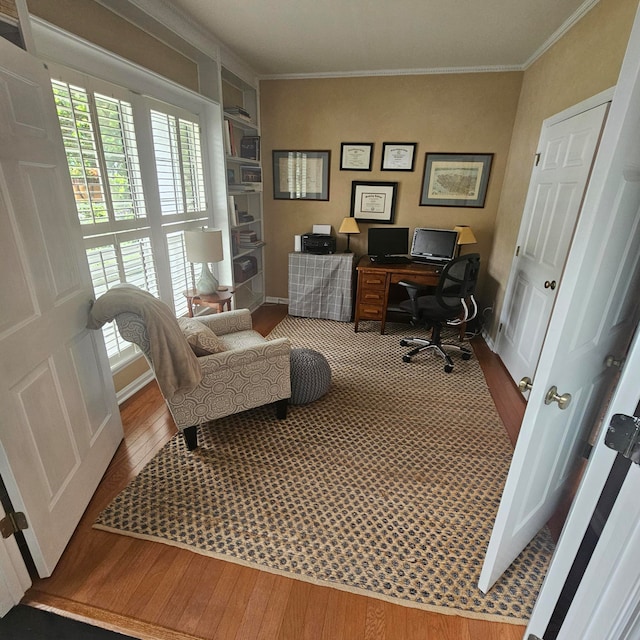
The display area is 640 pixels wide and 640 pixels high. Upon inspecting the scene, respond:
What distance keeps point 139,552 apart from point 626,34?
3.35 metres

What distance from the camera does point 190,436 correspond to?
194 centimetres

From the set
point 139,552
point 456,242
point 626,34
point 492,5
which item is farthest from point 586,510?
point 456,242

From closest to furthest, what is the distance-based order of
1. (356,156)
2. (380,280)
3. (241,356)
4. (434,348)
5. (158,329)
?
(158,329) < (241,356) < (434,348) < (380,280) < (356,156)

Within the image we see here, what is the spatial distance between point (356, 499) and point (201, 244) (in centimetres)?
210

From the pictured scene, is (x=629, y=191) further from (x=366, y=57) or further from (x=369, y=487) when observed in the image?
(x=366, y=57)

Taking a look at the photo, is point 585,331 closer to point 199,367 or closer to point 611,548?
point 611,548

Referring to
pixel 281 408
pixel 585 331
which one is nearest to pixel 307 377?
pixel 281 408

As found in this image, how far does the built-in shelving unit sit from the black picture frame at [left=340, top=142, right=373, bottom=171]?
38.6 inches

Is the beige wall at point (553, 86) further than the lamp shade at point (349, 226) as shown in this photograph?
No

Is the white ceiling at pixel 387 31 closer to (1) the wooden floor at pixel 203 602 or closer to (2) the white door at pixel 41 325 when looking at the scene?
(2) the white door at pixel 41 325

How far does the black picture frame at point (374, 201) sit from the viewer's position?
385cm

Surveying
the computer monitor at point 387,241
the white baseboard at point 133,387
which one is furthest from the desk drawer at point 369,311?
the white baseboard at point 133,387

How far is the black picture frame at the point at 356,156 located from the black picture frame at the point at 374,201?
0.57 feet

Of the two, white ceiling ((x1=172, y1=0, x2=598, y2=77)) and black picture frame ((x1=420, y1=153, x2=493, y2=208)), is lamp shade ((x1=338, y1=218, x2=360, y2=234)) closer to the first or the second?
black picture frame ((x1=420, y1=153, x2=493, y2=208))
